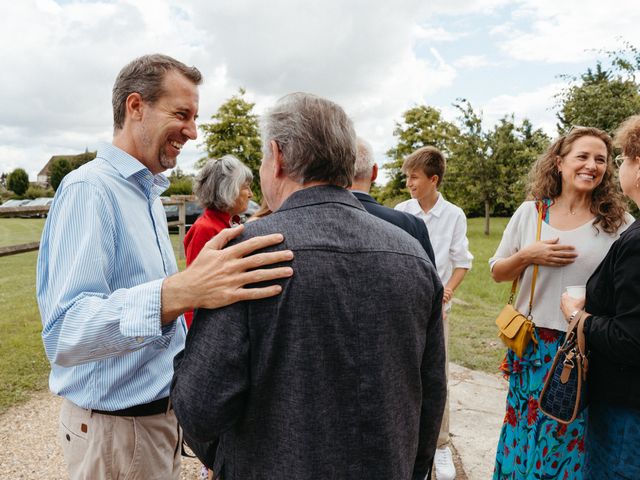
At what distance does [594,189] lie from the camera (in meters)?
2.83

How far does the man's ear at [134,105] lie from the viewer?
1883 mm

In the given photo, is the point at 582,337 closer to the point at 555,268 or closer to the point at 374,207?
the point at 555,268

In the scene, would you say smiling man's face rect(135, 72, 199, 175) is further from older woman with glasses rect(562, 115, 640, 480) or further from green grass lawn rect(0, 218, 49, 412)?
green grass lawn rect(0, 218, 49, 412)

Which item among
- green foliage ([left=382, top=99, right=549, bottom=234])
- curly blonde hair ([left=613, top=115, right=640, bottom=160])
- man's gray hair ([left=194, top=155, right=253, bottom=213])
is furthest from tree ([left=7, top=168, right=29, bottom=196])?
curly blonde hair ([left=613, top=115, right=640, bottom=160])

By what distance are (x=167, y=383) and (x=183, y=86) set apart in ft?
3.97

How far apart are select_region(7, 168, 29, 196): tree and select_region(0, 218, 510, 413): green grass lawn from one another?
51.0 m

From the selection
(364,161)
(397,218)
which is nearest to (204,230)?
(364,161)

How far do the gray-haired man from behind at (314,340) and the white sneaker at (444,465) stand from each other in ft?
7.24

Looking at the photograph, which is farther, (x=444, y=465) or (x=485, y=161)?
(x=485, y=161)

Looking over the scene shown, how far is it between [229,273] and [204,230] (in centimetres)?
233

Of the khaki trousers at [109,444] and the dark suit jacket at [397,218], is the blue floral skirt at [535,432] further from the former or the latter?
the khaki trousers at [109,444]

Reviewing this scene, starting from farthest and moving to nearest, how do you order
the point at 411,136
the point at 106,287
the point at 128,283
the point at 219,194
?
the point at 411,136 → the point at 219,194 → the point at 128,283 → the point at 106,287

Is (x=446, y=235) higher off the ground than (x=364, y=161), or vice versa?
(x=364, y=161)

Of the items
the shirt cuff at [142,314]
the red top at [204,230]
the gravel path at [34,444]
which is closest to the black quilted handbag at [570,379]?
the shirt cuff at [142,314]
